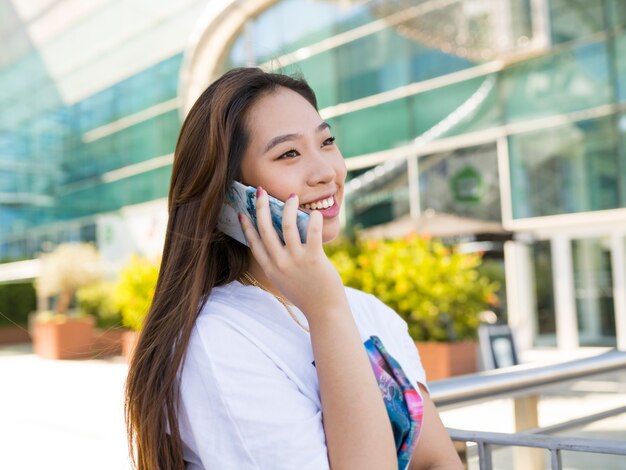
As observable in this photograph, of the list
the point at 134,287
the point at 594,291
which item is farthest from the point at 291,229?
the point at 594,291

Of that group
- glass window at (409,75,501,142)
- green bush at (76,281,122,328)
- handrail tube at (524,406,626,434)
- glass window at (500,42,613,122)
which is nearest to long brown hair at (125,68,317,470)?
handrail tube at (524,406,626,434)

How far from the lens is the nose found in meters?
1.52

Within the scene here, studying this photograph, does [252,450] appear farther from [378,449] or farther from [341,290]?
[341,290]

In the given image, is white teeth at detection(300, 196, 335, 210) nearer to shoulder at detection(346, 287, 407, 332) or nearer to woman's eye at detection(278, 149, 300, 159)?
woman's eye at detection(278, 149, 300, 159)

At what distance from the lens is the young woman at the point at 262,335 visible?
123 cm

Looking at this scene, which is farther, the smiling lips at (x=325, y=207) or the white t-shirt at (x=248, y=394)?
the smiling lips at (x=325, y=207)

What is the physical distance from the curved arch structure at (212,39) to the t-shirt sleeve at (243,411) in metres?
13.1

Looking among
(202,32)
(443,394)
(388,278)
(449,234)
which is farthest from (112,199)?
(443,394)

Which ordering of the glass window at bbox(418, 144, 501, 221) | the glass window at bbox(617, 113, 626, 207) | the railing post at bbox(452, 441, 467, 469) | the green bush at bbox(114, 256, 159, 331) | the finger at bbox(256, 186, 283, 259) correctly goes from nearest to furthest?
the finger at bbox(256, 186, 283, 259) → the railing post at bbox(452, 441, 467, 469) → the green bush at bbox(114, 256, 159, 331) → the glass window at bbox(617, 113, 626, 207) → the glass window at bbox(418, 144, 501, 221)

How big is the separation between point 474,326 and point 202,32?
938 cm

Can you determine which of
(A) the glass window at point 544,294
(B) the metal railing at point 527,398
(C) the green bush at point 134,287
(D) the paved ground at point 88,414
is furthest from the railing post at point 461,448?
(A) the glass window at point 544,294

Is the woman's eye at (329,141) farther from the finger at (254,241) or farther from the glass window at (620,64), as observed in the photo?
the glass window at (620,64)

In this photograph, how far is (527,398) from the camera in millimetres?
2422

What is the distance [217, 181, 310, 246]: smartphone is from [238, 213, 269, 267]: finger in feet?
0.04
